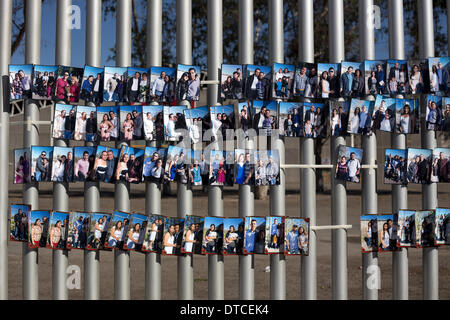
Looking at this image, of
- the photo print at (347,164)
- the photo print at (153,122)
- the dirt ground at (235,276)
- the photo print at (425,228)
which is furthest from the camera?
the dirt ground at (235,276)

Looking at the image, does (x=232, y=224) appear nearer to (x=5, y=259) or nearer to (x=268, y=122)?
(x=268, y=122)

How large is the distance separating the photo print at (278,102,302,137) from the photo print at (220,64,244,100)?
0.27 meters

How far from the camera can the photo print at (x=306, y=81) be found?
3.28 metres

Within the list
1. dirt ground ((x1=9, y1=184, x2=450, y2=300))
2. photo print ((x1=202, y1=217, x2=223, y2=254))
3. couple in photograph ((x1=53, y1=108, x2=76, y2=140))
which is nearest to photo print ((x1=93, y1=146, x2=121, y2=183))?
couple in photograph ((x1=53, y1=108, x2=76, y2=140))

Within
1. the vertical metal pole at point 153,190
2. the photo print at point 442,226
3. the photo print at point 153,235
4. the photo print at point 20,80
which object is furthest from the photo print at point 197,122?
the photo print at point 442,226

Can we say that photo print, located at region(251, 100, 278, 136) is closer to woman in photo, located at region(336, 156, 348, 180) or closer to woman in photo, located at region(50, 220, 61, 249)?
woman in photo, located at region(336, 156, 348, 180)

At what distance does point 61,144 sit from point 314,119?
5.24ft

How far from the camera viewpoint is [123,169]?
320 cm

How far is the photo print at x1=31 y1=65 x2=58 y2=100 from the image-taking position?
3.22 m

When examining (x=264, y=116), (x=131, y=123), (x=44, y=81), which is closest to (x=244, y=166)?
(x=264, y=116)

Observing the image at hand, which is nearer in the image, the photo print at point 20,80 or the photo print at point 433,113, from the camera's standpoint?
the photo print at point 20,80

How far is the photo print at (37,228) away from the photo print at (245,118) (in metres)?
1.35

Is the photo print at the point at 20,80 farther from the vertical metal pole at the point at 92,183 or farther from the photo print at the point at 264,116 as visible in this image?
the photo print at the point at 264,116

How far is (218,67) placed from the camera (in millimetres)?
3248
